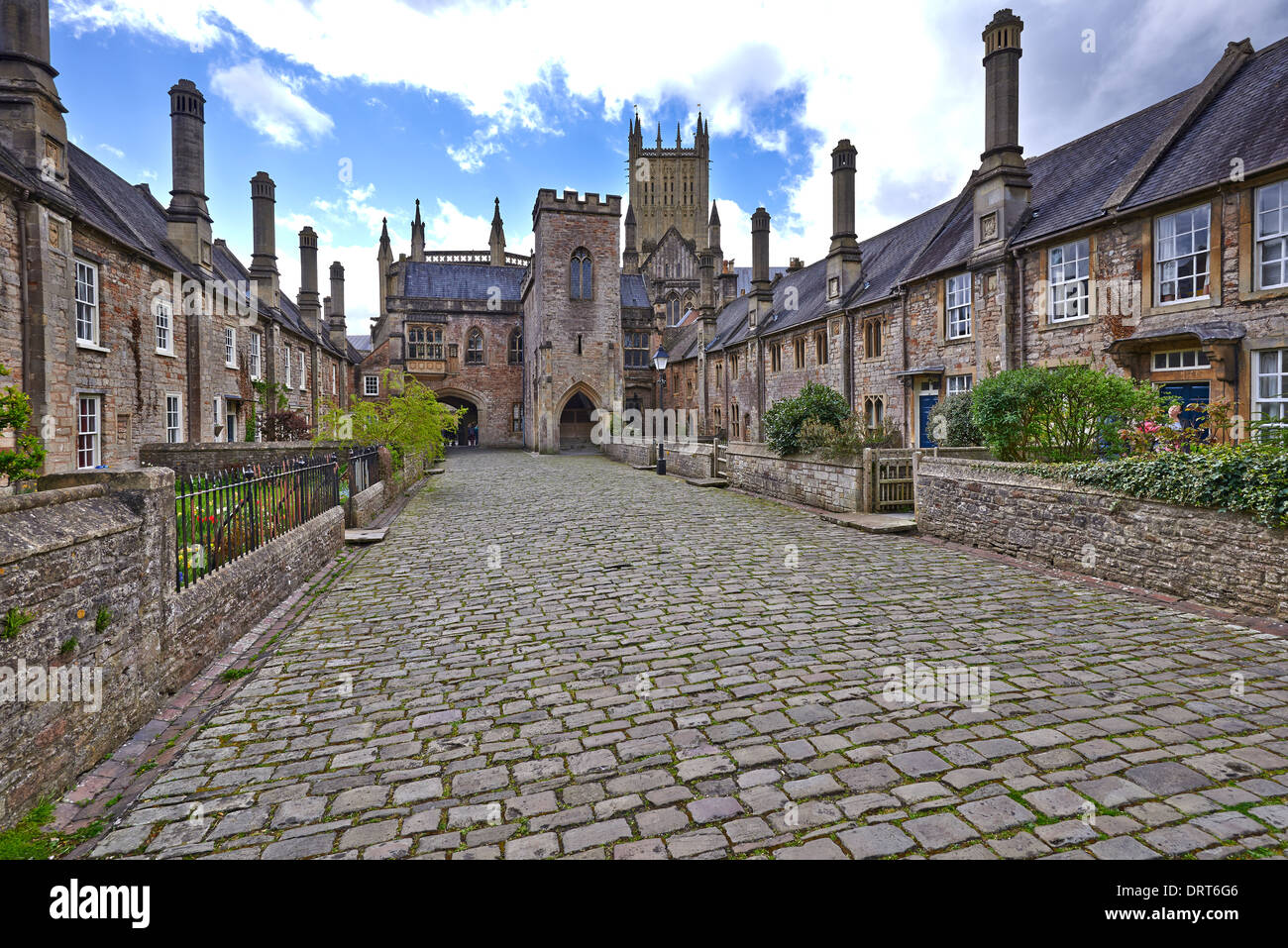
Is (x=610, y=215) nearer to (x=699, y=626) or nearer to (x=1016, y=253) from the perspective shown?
(x=1016, y=253)

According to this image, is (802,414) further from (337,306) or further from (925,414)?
(337,306)

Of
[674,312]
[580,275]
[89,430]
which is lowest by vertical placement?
[89,430]

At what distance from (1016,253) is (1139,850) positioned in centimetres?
1797

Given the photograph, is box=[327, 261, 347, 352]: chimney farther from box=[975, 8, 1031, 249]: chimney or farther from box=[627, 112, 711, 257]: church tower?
box=[627, 112, 711, 257]: church tower

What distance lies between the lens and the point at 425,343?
46938 millimetres

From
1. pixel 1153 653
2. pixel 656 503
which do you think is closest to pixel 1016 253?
pixel 656 503

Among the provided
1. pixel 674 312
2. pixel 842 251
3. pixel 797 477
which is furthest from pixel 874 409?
pixel 674 312

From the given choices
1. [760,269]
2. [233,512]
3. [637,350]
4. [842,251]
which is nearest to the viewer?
[233,512]

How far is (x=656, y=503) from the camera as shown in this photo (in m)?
16.1

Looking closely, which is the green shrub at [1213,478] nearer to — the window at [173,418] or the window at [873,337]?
the window at [873,337]

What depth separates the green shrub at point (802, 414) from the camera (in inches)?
A: 631

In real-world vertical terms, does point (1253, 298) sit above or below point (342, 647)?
above

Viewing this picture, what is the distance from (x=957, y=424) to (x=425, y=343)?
39.0m

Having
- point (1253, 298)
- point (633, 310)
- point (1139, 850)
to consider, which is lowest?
point (1139, 850)
